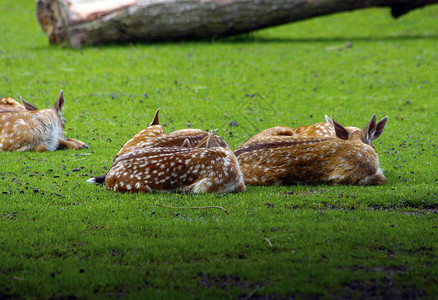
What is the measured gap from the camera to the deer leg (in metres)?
10.8

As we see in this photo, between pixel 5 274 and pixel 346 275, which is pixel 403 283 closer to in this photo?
pixel 346 275

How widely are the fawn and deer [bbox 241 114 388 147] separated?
0.56 meters

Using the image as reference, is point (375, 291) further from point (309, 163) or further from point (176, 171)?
point (309, 163)

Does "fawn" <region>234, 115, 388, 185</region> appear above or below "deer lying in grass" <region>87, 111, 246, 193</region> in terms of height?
below

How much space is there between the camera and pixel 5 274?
4.75 meters

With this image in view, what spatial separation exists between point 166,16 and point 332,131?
1077 cm

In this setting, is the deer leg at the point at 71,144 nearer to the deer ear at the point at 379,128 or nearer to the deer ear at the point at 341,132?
the deer ear at the point at 341,132

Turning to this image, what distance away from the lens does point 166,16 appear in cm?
1852

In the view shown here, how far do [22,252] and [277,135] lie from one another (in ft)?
17.4

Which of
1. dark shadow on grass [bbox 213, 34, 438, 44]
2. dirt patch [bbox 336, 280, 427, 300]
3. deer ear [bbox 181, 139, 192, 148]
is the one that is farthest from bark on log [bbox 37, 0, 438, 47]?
dirt patch [bbox 336, 280, 427, 300]

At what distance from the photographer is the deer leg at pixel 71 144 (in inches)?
424

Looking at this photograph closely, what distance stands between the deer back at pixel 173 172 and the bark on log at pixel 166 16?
1181 cm

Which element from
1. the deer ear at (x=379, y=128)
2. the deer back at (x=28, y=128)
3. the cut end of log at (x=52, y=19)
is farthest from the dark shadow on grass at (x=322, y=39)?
the deer ear at (x=379, y=128)

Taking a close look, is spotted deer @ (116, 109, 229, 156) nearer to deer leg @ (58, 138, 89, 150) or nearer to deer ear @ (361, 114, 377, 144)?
deer leg @ (58, 138, 89, 150)
